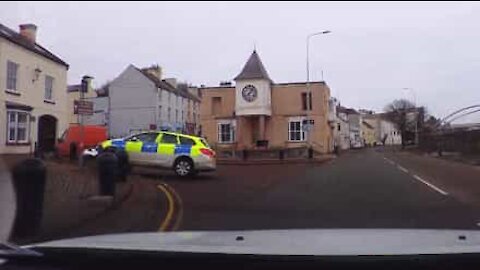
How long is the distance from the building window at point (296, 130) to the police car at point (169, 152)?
19297mm

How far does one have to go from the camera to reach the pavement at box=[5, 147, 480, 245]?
10.7 m

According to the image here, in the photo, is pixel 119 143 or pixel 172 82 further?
pixel 172 82

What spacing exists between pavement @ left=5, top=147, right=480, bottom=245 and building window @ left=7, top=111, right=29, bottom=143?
2.07 meters

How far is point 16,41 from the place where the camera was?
12.9 m

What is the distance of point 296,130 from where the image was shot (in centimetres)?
4262

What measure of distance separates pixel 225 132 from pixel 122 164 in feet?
50.0

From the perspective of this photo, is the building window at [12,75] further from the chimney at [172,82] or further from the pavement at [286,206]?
the chimney at [172,82]

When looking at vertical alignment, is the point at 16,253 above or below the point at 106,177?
below

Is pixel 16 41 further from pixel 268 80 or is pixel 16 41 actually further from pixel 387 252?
pixel 268 80

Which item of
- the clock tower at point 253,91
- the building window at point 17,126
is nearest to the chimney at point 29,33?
the building window at point 17,126

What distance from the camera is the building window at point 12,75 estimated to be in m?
13.2

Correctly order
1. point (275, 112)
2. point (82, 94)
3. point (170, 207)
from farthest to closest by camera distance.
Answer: point (275, 112), point (82, 94), point (170, 207)

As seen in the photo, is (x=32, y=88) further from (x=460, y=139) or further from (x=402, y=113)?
(x=402, y=113)

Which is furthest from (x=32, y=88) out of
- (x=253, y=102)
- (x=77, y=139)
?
(x=253, y=102)
